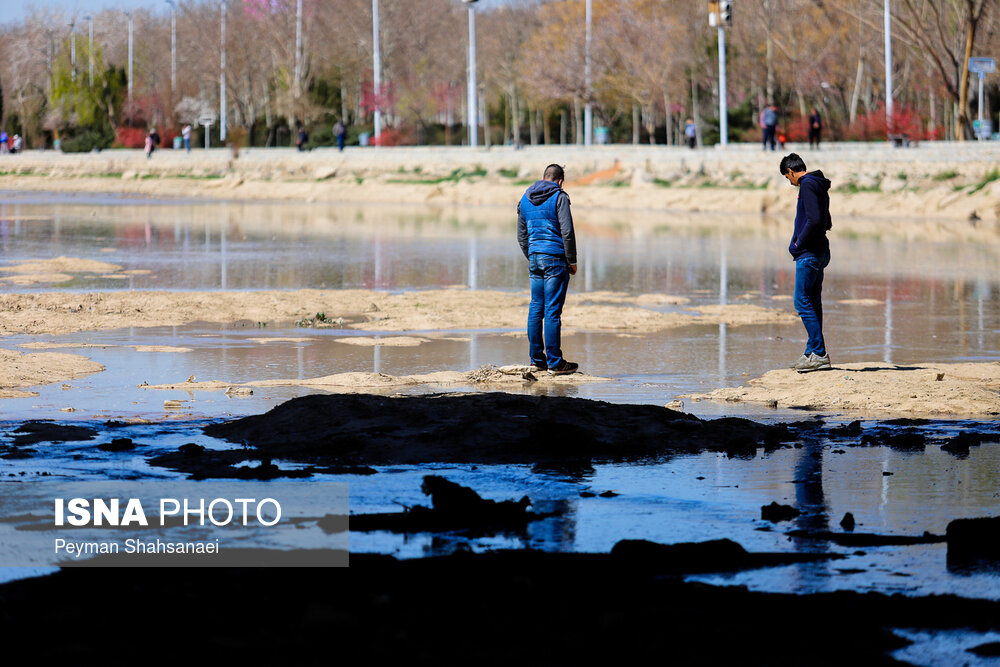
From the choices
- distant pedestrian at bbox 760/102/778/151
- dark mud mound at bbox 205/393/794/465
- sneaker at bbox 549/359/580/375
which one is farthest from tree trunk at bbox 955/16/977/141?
dark mud mound at bbox 205/393/794/465

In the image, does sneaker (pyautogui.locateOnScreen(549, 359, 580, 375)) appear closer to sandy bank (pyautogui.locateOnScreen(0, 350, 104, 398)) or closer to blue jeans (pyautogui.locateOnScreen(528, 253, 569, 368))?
blue jeans (pyautogui.locateOnScreen(528, 253, 569, 368))

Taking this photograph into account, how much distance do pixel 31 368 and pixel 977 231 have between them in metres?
24.9

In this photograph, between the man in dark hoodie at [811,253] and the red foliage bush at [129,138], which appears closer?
the man in dark hoodie at [811,253]

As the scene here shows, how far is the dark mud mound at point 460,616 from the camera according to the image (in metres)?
5.04

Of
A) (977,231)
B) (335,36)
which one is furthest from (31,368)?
(335,36)

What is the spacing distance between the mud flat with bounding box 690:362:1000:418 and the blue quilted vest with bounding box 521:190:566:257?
6.61 feet

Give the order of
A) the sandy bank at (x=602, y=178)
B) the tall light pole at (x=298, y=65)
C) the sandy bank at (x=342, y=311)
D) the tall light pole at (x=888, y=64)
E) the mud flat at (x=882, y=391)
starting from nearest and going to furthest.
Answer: the mud flat at (x=882, y=391), the sandy bank at (x=342, y=311), the sandy bank at (x=602, y=178), the tall light pole at (x=888, y=64), the tall light pole at (x=298, y=65)

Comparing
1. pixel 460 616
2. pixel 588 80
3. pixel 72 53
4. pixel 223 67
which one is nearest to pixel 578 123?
pixel 588 80

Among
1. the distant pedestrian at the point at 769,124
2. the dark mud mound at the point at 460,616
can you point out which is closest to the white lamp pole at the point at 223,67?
the distant pedestrian at the point at 769,124

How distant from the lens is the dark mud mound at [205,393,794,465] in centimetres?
888

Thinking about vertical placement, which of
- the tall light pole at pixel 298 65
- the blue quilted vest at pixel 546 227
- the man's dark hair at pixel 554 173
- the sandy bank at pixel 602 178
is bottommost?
the blue quilted vest at pixel 546 227

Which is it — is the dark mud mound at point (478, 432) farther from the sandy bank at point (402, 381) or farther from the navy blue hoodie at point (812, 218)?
the navy blue hoodie at point (812, 218)

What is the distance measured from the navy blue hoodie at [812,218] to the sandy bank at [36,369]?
19.7 feet

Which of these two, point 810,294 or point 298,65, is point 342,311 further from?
point 298,65
